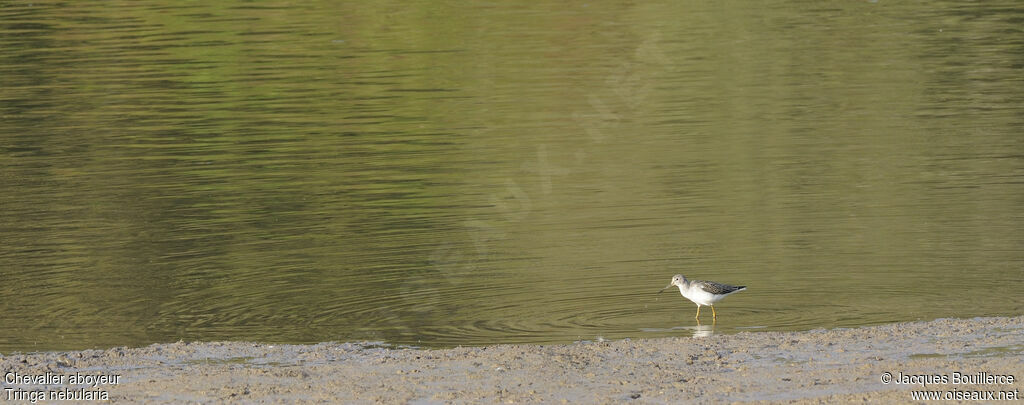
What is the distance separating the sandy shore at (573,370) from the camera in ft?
29.5

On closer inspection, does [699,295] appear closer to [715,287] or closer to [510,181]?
[715,287]

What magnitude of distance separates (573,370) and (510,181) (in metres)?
9.45

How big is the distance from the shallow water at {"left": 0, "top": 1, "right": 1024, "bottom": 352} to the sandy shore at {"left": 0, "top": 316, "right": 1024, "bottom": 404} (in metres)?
1.09

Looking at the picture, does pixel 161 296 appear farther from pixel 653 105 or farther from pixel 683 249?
pixel 653 105

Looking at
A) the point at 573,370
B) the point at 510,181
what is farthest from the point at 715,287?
the point at 510,181

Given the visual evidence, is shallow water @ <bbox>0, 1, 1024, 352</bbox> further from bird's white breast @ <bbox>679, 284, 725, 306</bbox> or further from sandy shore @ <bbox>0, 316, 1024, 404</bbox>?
sandy shore @ <bbox>0, 316, 1024, 404</bbox>

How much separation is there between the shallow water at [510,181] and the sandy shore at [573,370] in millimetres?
1090

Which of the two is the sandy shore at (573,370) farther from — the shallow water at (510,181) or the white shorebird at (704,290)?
the shallow water at (510,181)

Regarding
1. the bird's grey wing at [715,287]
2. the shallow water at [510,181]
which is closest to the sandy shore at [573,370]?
the bird's grey wing at [715,287]

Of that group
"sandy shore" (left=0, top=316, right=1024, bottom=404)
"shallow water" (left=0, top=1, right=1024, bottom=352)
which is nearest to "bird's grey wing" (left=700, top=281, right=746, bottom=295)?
"shallow water" (left=0, top=1, right=1024, bottom=352)

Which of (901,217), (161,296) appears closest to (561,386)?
(161,296)

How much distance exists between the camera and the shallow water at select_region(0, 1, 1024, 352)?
12539 millimetres

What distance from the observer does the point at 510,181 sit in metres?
18.9

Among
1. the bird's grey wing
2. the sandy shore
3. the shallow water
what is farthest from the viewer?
the shallow water
